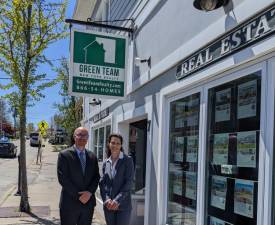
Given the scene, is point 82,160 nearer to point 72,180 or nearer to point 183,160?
point 72,180

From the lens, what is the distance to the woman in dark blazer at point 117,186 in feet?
18.1

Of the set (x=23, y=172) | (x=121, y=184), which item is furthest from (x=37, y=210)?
(x=121, y=184)

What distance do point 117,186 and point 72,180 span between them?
55 cm

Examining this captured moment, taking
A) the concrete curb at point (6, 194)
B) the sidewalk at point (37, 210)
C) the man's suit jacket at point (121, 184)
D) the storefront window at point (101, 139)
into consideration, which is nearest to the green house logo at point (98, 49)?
the man's suit jacket at point (121, 184)

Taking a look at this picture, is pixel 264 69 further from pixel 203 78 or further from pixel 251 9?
pixel 203 78

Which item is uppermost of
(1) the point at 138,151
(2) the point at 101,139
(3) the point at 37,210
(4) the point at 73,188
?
(2) the point at 101,139

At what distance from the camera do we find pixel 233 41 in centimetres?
432

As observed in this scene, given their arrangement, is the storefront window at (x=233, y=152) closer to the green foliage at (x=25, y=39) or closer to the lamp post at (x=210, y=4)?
the lamp post at (x=210, y=4)

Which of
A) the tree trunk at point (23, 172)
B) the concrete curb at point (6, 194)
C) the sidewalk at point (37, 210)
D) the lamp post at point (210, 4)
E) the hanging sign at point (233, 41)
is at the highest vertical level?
the lamp post at point (210, 4)

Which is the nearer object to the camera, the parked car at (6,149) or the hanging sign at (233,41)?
the hanging sign at (233,41)

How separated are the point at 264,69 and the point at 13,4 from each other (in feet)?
27.6

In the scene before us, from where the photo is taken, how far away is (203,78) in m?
5.00

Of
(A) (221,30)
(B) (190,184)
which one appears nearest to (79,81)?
(B) (190,184)

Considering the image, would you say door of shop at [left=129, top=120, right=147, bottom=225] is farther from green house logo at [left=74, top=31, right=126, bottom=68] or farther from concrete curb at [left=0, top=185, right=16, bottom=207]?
concrete curb at [left=0, top=185, right=16, bottom=207]
